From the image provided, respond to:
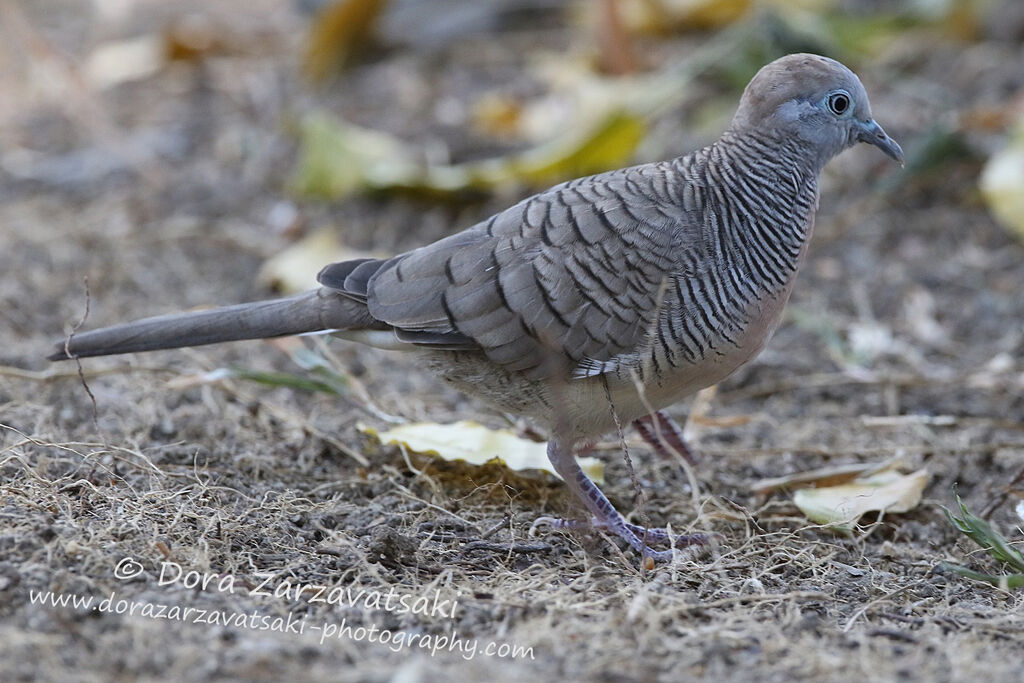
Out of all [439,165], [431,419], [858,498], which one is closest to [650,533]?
[858,498]

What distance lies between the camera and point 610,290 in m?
3.48

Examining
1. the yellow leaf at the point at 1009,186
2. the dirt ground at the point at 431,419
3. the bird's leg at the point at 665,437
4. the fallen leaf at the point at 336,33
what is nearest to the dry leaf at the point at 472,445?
the dirt ground at the point at 431,419

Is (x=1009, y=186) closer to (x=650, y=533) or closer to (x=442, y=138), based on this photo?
(x=650, y=533)

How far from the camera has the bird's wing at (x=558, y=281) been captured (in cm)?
347

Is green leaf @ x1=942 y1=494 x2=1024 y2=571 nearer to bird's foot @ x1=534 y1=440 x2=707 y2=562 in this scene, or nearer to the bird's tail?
bird's foot @ x1=534 y1=440 x2=707 y2=562

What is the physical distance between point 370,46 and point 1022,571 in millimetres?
6653

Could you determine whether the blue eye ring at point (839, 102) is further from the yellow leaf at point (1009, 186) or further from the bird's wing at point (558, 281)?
A: the yellow leaf at point (1009, 186)

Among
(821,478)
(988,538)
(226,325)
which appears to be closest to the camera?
(988,538)

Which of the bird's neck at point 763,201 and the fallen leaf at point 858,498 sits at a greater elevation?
the bird's neck at point 763,201

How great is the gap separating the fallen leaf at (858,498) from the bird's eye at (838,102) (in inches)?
48.2

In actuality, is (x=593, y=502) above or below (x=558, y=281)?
below

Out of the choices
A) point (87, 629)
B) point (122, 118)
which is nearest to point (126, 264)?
point (122, 118)

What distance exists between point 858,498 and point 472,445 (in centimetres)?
127

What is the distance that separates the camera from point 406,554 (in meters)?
3.24
